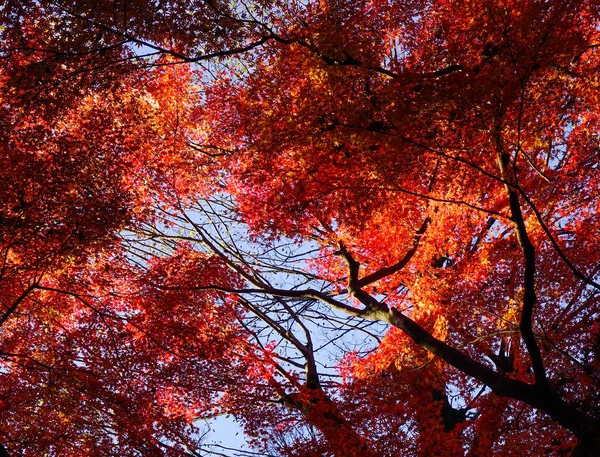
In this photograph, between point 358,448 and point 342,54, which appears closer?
point 342,54

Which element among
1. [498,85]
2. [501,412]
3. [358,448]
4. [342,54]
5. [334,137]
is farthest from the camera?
[501,412]

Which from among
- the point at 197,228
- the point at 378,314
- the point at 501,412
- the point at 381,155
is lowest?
the point at 501,412

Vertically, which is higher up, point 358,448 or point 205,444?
point 205,444

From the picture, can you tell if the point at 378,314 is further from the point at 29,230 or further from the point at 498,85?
the point at 29,230

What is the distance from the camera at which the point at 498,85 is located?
7.08 meters

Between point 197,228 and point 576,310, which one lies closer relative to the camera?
point 576,310

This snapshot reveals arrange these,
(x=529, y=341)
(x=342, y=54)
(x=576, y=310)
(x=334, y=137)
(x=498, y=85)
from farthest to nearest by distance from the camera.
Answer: (x=576, y=310) → (x=334, y=137) → (x=342, y=54) → (x=498, y=85) → (x=529, y=341)

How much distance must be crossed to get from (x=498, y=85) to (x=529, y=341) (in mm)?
3354

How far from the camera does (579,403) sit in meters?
7.91

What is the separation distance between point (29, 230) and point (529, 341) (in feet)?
25.2

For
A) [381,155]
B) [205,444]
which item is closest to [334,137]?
[381,155]

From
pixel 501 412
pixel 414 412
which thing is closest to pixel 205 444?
A: pixel 414 412

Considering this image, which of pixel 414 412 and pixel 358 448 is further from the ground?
pixel 414 412

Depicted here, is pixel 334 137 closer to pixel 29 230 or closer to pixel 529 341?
pixel 529 341
